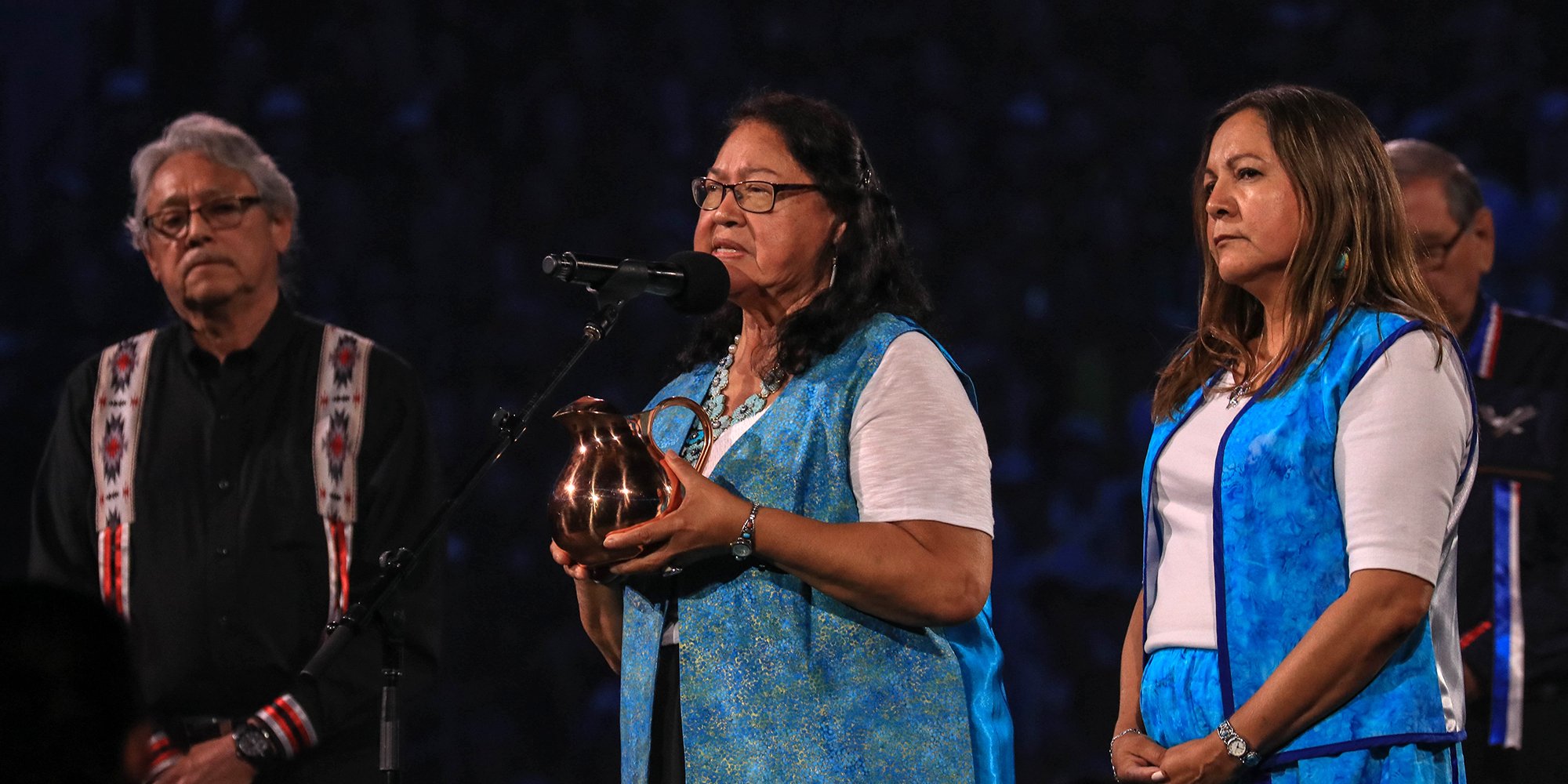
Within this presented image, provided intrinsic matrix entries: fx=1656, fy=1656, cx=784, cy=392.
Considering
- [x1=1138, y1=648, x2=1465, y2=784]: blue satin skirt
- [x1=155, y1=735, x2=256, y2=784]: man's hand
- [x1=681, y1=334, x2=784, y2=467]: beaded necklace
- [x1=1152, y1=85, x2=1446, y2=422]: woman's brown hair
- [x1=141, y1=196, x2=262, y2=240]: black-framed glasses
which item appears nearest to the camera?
[x1=1138, y1=648, x2=1465, y2=784]: blue satin skirt

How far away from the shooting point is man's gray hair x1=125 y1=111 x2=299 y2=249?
9.78 feet

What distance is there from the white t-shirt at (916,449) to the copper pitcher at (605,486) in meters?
0.18

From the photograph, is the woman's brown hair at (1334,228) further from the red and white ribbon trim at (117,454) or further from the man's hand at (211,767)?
the red and white ribbon trim at (117,454)

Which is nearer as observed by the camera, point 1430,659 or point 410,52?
point 1430,659

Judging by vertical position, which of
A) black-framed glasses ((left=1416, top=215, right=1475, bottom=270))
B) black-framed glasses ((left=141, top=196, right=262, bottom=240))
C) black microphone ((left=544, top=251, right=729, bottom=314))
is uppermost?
black-framed glasses ((left=141, top=196, right=262, bottom=240))

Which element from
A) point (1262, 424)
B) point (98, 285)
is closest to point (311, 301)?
point (98, 285)

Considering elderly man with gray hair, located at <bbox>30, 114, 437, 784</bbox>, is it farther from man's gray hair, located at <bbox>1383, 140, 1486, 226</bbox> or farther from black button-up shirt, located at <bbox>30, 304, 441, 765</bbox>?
man's gray hair, located at <bbox>1383, 140, 1486, 226</bbox>

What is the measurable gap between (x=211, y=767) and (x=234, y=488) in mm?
476

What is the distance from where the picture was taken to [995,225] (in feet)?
12.5

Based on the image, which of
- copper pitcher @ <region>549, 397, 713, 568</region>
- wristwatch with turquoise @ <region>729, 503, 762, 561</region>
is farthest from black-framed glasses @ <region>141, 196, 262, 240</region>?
wristwatch with turquoise @ <region>729, 503, 762, 561</region>

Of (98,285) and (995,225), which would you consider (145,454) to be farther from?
(995,225)

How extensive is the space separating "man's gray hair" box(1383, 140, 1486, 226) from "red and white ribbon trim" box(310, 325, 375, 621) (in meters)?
1.96

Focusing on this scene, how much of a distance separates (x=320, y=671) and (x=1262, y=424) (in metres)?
1.17

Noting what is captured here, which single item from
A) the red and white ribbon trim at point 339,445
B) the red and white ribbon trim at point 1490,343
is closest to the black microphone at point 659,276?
the red and white ribbon trim at point 339,445
